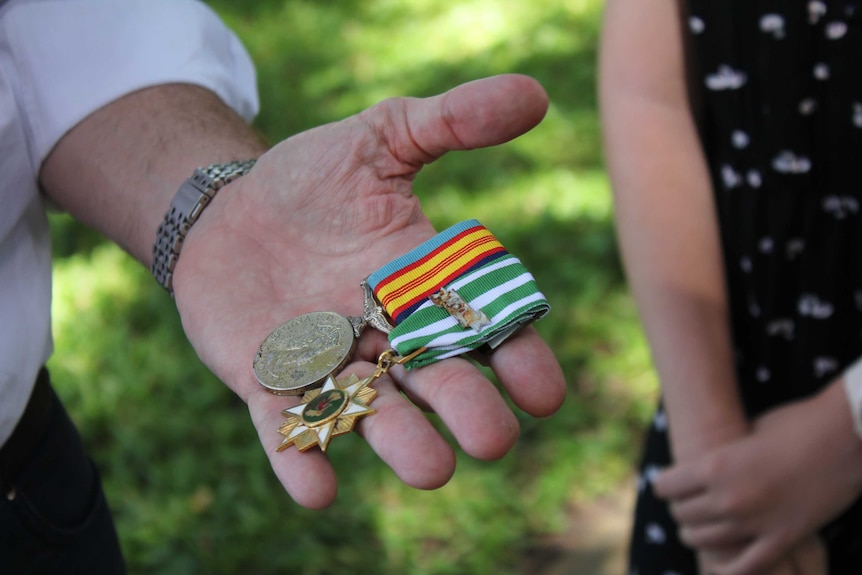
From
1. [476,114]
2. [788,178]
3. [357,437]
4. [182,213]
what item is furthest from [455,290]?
[357,437]

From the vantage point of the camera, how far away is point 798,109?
1873 millimetres

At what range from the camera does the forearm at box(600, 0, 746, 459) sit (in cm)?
189

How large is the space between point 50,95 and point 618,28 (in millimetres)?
1238

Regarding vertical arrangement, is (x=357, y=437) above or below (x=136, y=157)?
below

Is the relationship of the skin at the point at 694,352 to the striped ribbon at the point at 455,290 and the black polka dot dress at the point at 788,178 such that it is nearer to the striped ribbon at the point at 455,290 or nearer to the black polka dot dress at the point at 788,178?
the black polka dot dress at the point at 788,178

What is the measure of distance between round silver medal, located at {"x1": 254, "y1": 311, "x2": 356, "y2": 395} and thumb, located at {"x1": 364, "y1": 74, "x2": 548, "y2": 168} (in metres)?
0.36

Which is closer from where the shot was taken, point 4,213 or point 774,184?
point 4,213

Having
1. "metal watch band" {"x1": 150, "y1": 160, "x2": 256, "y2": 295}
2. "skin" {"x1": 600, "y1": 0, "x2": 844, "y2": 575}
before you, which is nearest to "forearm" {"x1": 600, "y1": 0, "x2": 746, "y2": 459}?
"skin" {"x1": 600, "y1": 0, "x2": 844, "y2": 575}

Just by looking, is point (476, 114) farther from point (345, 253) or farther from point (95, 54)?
point (95, 54)

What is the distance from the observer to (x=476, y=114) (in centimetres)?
145

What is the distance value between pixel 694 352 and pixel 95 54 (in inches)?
55.3

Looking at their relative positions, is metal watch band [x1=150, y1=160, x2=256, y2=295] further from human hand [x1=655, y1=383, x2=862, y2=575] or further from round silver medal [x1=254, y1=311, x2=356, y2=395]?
human hand [x1=655, y1=383, x2=862, y2=575]

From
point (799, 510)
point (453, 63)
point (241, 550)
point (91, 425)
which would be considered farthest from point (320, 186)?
point (453, 63)

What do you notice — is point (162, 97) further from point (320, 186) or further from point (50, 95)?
point (320, 186)
